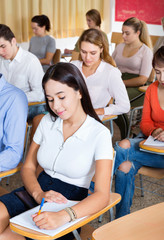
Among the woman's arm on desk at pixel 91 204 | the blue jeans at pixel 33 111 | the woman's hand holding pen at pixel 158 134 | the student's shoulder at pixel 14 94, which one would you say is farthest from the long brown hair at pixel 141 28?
the woman's arm on desk at pixel 91 204

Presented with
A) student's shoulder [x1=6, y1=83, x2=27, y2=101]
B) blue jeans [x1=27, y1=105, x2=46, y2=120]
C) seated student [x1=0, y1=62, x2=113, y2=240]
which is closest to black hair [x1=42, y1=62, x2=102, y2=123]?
seated student [x1=0, y1=62, x2=113, y2=240]

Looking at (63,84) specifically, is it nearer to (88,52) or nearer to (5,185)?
(88,52)

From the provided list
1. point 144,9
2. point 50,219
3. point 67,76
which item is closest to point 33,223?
point 50,219

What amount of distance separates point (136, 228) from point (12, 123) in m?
1.00

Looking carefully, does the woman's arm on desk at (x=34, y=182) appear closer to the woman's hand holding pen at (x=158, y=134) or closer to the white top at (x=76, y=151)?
the white top at (x=76, y=151)

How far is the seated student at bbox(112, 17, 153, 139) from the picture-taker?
402 cm

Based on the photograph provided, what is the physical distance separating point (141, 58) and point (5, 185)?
2.17m

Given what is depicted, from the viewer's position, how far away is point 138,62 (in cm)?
414

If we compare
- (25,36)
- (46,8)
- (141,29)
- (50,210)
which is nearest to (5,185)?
(50,210)

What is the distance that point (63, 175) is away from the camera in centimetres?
168

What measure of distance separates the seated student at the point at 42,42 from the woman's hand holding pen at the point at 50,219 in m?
4.22

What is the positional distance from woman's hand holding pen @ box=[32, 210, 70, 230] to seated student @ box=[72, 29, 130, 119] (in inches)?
60.0

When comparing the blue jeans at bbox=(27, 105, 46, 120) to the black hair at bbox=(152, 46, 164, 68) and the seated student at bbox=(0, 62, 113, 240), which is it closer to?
the black hair at bbox=(152, 46, 164, 68)

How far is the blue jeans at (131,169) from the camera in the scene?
7.52 ft
